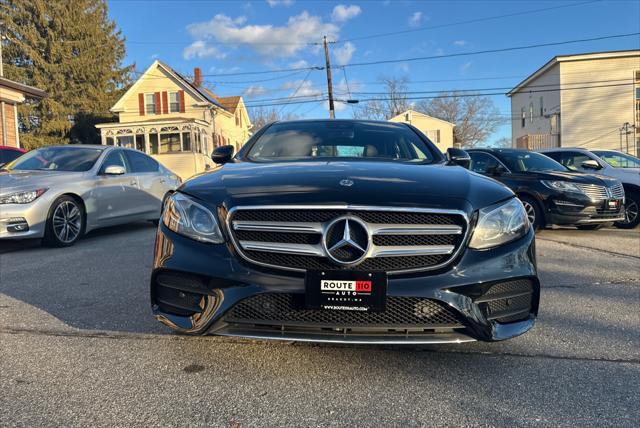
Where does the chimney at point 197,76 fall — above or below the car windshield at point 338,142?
above

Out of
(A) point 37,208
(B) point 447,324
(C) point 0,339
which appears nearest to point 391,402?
(B) point 447,324

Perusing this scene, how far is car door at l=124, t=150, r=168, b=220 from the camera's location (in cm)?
799

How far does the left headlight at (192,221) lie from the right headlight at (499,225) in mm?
1265

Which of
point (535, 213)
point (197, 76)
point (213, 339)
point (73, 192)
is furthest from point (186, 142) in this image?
point (213, 339)

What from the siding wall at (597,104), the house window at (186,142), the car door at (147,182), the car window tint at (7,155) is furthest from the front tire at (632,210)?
the house window at (186,142)

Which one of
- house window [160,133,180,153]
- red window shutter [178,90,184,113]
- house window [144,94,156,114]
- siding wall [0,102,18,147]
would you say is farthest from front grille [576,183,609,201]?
house window [144,94,156,114]

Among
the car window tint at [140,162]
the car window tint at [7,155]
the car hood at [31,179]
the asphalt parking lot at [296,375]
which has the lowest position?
the asphalt parking lot at [296,375]

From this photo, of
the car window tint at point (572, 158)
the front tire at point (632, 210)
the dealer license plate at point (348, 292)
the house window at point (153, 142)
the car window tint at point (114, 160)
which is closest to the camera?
the dealer license plate at point (348, 292)

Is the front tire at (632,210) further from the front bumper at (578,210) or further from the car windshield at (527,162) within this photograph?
the car windshield at (527,162)

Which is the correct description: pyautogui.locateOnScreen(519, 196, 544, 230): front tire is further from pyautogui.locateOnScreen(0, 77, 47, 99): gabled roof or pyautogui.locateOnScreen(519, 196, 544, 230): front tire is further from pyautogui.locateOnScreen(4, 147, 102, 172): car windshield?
pyautogui.locateOnScreen(0, 77, 47, 99): gabled roof

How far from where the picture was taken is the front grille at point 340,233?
7.26ft

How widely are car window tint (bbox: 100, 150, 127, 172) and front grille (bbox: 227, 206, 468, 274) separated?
571 centimetres

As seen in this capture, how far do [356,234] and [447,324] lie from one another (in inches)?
23.2

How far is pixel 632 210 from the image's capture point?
8859 mm
